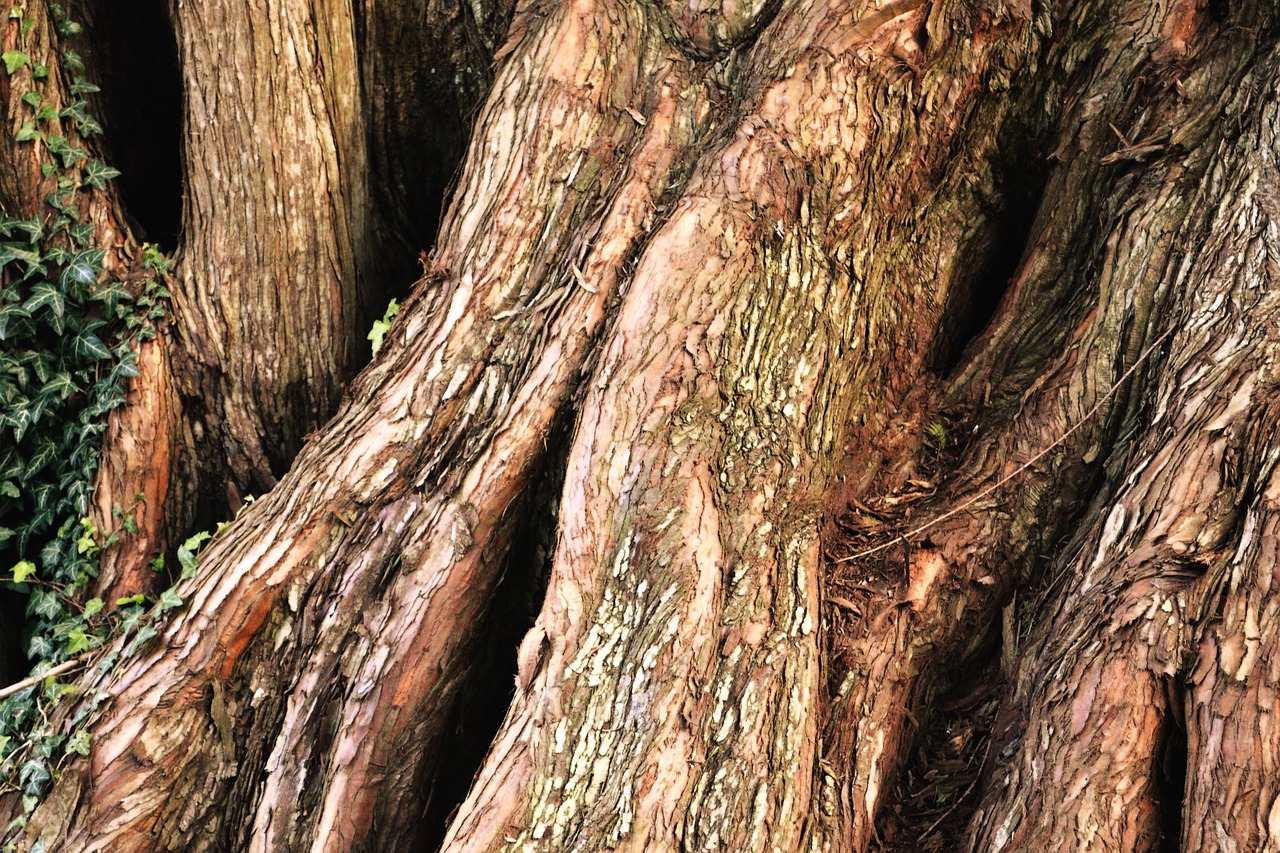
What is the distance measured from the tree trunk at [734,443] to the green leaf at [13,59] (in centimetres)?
39

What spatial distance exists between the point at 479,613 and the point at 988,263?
2493 millimetres

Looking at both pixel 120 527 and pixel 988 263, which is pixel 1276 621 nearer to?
pixel 988 263

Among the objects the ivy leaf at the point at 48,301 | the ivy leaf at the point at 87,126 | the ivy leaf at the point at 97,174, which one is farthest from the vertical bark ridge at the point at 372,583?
the ivy leaf at the point at 87,126

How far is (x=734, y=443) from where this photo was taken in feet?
10.1

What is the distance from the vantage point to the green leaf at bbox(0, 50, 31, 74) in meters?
3.68

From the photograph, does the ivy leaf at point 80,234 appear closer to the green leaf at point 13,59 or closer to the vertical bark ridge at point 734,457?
the green leaf at point 13,59

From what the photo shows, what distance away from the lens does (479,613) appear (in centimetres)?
313

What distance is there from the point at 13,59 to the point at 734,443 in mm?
3048

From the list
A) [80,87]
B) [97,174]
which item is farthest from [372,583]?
[80,87]

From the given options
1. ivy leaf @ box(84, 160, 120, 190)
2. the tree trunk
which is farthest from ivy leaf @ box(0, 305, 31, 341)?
ivy leaf @ box(84, 160, 120, 190)

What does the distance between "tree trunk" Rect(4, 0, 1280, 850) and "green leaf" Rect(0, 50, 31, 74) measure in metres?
0.39

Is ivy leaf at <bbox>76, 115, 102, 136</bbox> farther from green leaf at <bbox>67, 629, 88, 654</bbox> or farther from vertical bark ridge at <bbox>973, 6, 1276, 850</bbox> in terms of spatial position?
vertical bark ridge at <bbox>973, 6, 1276, 850</bbox>

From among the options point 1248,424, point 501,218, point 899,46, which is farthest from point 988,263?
point 501,218

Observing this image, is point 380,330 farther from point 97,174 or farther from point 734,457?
point 734,457
